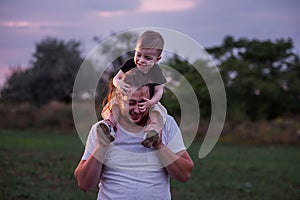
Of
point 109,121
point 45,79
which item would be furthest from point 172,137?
point 45,79

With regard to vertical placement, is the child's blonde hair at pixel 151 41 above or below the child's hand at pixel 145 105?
above

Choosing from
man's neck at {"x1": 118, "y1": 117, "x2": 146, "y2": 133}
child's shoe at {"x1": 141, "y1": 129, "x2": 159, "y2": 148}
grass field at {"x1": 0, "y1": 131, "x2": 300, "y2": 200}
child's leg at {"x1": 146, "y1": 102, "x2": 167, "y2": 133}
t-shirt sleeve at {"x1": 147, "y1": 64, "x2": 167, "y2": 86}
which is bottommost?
grass field at {"x1": 0, "y1": 131, "x2": 300, "y2": 200}

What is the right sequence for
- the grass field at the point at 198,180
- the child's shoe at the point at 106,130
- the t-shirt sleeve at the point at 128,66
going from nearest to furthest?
the child's shoe at the point at 106,130
the t-shirt sleeve at the point at 128,66
the grass field at the point at 198,180

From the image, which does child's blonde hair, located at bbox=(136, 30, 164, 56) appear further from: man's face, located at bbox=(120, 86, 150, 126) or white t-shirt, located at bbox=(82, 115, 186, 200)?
white t-shirt, located at bbox=(82, 115, 186, 200)

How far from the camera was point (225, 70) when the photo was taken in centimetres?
3506

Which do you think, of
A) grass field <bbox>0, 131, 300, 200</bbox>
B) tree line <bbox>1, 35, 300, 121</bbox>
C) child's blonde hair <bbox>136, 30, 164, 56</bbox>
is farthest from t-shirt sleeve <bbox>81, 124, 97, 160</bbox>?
tree line <bbox>1, 35, 300, 121</bbox>

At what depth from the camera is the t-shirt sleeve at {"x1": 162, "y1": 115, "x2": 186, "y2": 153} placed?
3.01 meters

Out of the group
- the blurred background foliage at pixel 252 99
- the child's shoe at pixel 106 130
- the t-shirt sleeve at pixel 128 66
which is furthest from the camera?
the blurred background foliage at pixel 252 99

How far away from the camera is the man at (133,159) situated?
2885 millimetres

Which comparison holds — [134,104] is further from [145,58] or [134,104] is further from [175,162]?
[175,162]

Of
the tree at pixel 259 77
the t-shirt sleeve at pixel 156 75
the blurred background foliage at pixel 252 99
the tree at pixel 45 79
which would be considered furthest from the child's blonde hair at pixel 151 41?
the tree at pixel 45 79

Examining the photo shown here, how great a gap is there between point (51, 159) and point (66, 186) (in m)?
5.06

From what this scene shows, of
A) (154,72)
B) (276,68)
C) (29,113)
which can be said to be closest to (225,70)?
(276,68)

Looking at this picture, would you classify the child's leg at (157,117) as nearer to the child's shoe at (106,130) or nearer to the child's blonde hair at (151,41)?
the child's shoe at (106,130)
